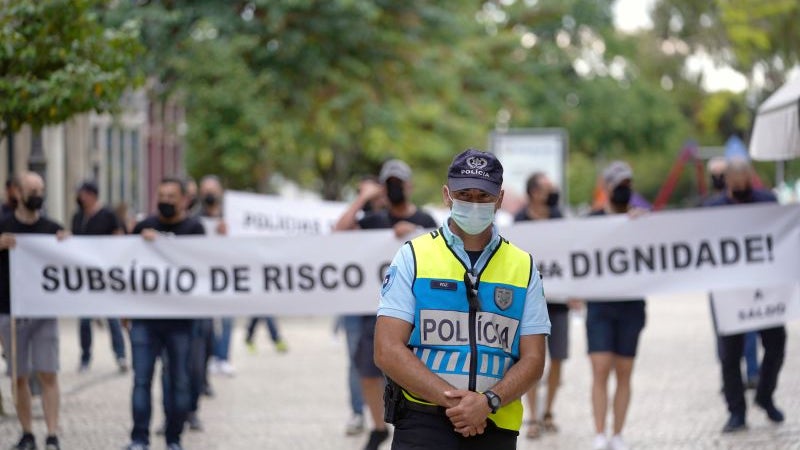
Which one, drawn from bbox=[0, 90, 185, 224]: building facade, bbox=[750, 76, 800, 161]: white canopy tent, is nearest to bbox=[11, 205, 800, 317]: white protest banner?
bbox=[750, 76, 800, 161]: white canopy tent

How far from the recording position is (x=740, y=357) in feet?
37.5

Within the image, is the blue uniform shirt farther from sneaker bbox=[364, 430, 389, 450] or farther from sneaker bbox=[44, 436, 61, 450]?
sneaker bbox=[44, 436, 61, 450]

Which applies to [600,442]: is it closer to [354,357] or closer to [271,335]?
[354,357]

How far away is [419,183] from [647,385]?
3171 cm

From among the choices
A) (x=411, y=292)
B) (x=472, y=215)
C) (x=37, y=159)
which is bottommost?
(x=411, y=292)

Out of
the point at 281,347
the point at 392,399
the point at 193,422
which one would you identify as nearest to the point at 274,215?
the point at 281,347

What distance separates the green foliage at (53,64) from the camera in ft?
34.6

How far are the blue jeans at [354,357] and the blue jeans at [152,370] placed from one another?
1.27 metres

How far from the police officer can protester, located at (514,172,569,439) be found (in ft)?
19.4

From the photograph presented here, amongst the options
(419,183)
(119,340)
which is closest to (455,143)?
(419,183)

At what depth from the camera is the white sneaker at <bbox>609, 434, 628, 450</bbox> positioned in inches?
410

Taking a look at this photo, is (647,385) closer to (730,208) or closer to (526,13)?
(730,208)

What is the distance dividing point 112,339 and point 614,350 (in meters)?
7.28

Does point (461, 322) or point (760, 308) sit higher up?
point (461, 322)
